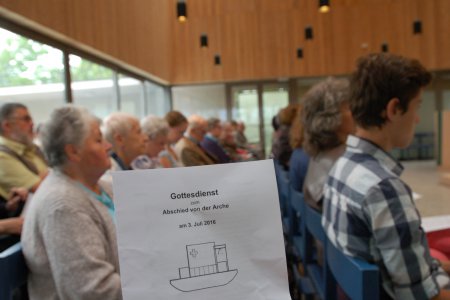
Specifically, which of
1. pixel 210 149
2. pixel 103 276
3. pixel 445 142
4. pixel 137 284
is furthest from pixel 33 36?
pixel 445 142

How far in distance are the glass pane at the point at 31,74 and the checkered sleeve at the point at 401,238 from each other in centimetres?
227

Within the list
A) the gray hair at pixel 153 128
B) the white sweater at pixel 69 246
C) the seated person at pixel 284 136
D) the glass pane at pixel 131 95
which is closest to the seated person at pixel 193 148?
the gray hair at pixel 153 128

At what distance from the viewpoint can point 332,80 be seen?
2020mm

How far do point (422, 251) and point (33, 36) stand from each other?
347cm

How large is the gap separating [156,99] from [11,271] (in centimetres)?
824

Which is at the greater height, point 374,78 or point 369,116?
point 374,78

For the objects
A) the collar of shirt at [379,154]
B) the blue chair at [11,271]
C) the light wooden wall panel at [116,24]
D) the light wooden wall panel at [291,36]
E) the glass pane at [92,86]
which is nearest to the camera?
the blue chair at [11,271]

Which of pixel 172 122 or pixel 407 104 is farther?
pixel 172 122

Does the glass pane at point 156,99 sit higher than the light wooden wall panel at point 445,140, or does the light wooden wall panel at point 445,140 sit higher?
the glass pane at point 156,99

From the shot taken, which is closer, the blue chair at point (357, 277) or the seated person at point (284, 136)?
the blue chair at point (357, 277)

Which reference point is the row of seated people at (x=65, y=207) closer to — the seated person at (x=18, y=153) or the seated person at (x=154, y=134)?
the seated person at (x=18, y=153)

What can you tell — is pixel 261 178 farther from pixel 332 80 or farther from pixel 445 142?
pixel 445 142

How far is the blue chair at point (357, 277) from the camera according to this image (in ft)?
3.50

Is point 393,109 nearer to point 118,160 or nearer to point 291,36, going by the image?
point 118,160
